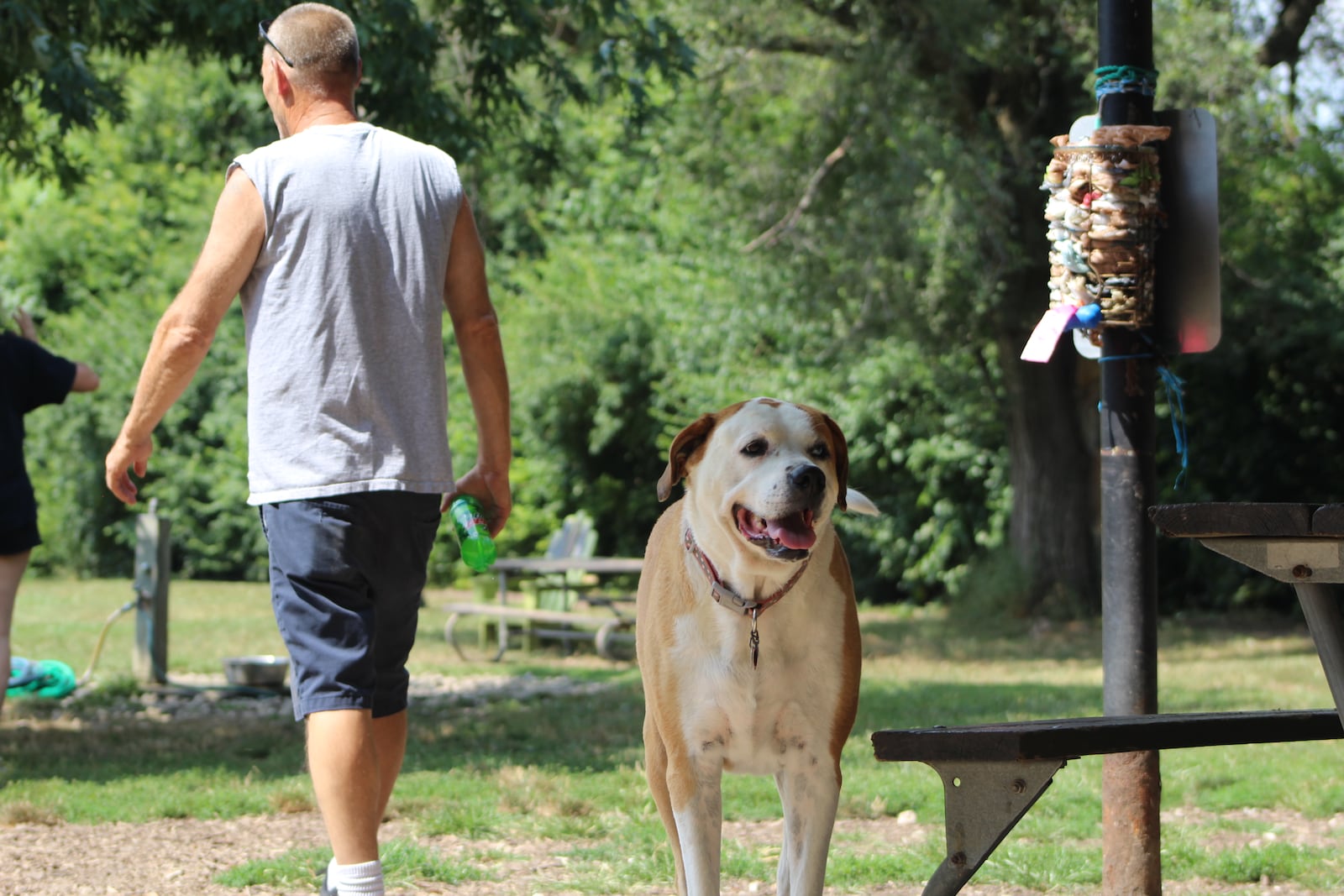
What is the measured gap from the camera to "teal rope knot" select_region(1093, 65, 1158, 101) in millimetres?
4180

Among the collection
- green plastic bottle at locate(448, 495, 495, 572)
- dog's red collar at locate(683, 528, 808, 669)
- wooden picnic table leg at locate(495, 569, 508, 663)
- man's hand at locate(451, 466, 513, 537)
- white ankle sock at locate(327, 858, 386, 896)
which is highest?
man's hand at locate(451, 466, 513, 537)

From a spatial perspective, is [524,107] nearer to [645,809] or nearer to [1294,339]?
[645,809]

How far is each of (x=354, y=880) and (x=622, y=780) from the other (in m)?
2.82

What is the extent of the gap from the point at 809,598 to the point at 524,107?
5.55 m

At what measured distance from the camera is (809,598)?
3.61m

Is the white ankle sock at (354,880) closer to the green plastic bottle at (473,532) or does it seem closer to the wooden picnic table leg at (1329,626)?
the green plastic bottle at (473,532)

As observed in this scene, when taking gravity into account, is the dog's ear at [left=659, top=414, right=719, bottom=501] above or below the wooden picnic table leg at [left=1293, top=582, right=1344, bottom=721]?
above

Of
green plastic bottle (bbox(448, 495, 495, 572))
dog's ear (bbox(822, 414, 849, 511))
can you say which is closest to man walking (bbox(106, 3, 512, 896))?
green plastic bottle (bbox(448, 495, 495, 572))

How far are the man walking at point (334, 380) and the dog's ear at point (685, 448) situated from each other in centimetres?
53

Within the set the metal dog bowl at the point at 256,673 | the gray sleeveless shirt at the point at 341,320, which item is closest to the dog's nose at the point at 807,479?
the gray sleeveless shirt at the point at 341,320

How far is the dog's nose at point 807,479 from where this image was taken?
3.45 m

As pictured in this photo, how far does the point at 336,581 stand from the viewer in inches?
135

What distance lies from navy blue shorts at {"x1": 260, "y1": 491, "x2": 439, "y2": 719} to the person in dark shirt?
309 centimetres

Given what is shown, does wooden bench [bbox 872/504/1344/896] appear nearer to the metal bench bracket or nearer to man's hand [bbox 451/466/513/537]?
the metal bench bracket
